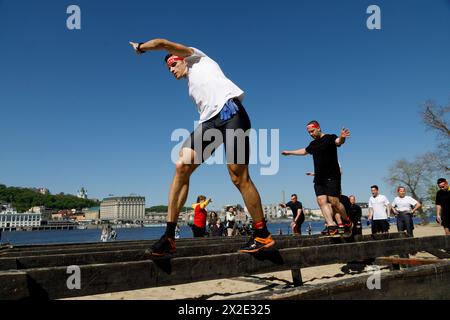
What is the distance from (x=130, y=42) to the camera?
391 cm

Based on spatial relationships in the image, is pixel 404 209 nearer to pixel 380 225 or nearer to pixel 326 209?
pixel 380 225

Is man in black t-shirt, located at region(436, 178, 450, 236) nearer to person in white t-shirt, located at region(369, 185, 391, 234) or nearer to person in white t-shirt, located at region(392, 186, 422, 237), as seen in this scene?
person in white t-shirt, located at region(392, 186, 422, 237)

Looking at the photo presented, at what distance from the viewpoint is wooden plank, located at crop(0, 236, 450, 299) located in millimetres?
→ 2609

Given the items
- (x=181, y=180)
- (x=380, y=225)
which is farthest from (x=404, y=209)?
(x=181, y=180)

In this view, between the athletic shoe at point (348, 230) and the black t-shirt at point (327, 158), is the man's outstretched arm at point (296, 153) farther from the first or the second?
the athletic shoe at point (348, 230)

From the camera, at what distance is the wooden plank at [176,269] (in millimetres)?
2609

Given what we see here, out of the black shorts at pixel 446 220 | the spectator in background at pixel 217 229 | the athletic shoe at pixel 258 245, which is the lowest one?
the spectator in background at pixel 217 229

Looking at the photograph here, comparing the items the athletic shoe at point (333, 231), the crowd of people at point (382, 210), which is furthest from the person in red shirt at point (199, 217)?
the athletic shoe at point (333, 231)

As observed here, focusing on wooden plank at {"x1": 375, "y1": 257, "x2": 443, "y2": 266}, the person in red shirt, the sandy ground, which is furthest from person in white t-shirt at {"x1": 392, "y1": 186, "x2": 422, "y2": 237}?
the person in red shirt

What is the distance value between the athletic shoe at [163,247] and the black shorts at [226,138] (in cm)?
95

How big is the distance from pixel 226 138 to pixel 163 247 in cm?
137

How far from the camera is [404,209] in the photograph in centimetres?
1283
